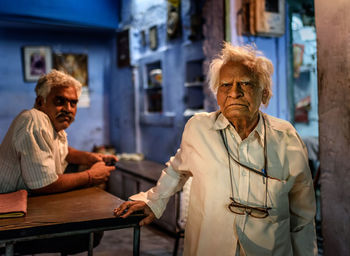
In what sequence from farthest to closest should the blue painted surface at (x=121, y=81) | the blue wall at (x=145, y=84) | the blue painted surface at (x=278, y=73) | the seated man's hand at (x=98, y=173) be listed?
1. the blue painted surface at (x=121, y=81)
2. the blue wall at (x=145, y=84)
3. the blue painted surface at (x=278, y=73)
4. the seated man's hand at (x=98, y=173)

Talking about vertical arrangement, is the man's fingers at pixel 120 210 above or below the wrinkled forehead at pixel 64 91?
below

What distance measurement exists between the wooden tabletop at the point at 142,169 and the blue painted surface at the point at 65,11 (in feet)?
9.56

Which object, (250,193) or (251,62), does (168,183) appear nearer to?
(250,193)

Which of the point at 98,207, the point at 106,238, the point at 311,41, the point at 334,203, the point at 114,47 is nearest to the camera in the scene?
the point at 98,207

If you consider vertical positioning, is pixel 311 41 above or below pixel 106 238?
above

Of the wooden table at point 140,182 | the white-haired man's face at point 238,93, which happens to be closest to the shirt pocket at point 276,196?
the white-haired man's face at point 238,93

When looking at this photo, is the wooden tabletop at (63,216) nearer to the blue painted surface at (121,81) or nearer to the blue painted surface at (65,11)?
the blue painted surface at (121,81)

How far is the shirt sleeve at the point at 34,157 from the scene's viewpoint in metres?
2.34

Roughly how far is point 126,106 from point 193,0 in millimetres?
3214

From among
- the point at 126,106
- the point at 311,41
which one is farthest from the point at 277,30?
the point at 126,106

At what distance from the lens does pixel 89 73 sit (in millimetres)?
8344

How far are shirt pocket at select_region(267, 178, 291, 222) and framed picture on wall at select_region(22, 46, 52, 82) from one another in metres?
7.00

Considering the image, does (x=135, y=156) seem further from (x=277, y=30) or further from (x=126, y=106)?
(x=277, y=30)

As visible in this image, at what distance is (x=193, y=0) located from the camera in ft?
16.5
